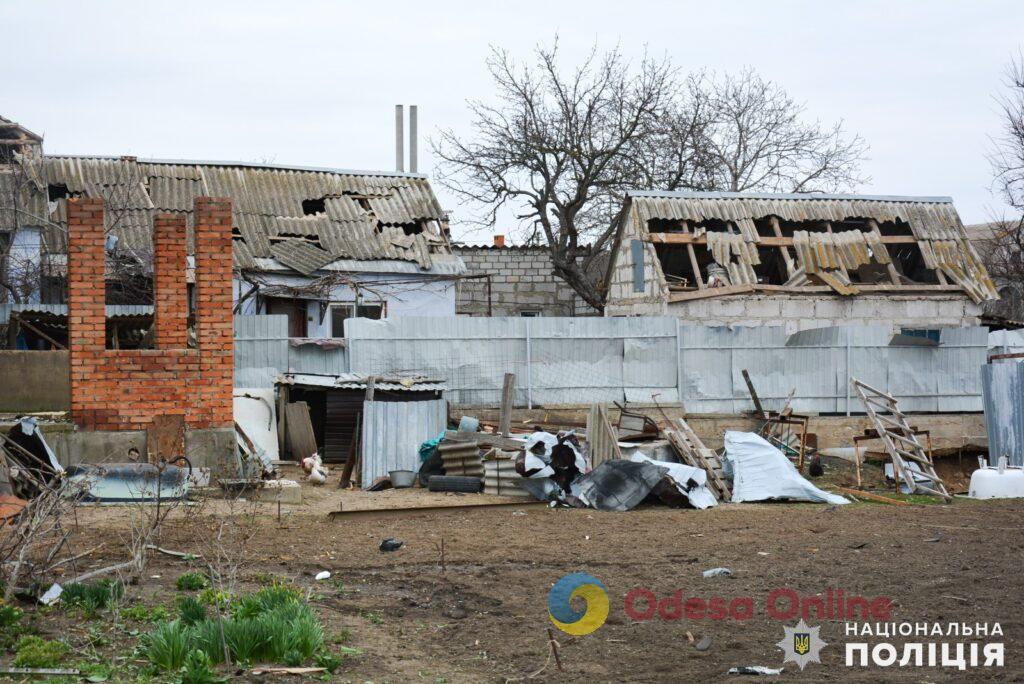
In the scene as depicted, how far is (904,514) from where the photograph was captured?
43.1 ft

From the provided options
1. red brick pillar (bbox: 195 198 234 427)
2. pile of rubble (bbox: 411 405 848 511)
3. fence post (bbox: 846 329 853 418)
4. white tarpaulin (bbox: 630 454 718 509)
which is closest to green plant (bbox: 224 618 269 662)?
red brick pillar (bbox: 195 198 234 427)

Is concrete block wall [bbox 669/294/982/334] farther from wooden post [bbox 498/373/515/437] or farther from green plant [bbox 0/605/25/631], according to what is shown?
green plant [bbox 0/605/25/631]

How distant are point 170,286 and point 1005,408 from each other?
1298 cm

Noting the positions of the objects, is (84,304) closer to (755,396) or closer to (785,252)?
(755,396)

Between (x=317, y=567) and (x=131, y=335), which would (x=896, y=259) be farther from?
(x=317, y=567)

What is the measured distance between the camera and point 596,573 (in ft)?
29.6

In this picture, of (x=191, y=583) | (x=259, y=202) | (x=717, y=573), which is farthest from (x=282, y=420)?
(x=717, y=573)

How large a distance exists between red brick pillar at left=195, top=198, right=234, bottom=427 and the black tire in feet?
9.80

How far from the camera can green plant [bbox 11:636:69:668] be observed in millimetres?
5777

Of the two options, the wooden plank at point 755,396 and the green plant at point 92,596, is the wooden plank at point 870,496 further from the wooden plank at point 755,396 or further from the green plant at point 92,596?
the green plant at point 92,596

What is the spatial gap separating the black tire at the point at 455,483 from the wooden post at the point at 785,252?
485 inches

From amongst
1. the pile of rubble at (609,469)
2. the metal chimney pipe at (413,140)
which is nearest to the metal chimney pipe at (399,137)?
the metal chimney pipe at (413,140)

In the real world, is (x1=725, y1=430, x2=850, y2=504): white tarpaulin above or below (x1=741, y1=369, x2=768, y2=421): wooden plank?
below

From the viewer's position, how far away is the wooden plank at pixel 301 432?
55.2 feet
